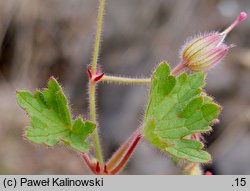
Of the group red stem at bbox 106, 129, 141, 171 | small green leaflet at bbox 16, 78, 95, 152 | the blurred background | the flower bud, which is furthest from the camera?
the blurred background

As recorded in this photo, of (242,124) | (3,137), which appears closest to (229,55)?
(242,124)

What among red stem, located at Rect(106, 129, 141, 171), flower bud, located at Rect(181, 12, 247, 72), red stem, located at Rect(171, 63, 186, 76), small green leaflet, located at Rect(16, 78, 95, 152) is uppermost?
flower bud, located at Rect(181, 12, 247, 72)

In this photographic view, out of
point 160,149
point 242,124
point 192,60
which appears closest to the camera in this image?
point 160,149

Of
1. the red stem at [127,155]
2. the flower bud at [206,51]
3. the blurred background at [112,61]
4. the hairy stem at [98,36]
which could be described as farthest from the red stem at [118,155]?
the blurred background at [112,61]

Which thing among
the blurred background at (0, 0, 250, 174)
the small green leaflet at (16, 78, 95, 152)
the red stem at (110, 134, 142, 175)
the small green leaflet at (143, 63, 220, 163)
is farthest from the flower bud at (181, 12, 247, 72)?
the blurred background at (0, 0, 250, 174)

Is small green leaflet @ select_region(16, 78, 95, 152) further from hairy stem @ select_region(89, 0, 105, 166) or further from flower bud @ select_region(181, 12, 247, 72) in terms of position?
flower bud @ select_region(181, 12, 247, 72)

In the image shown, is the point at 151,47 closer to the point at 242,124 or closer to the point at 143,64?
the point at 143,64
